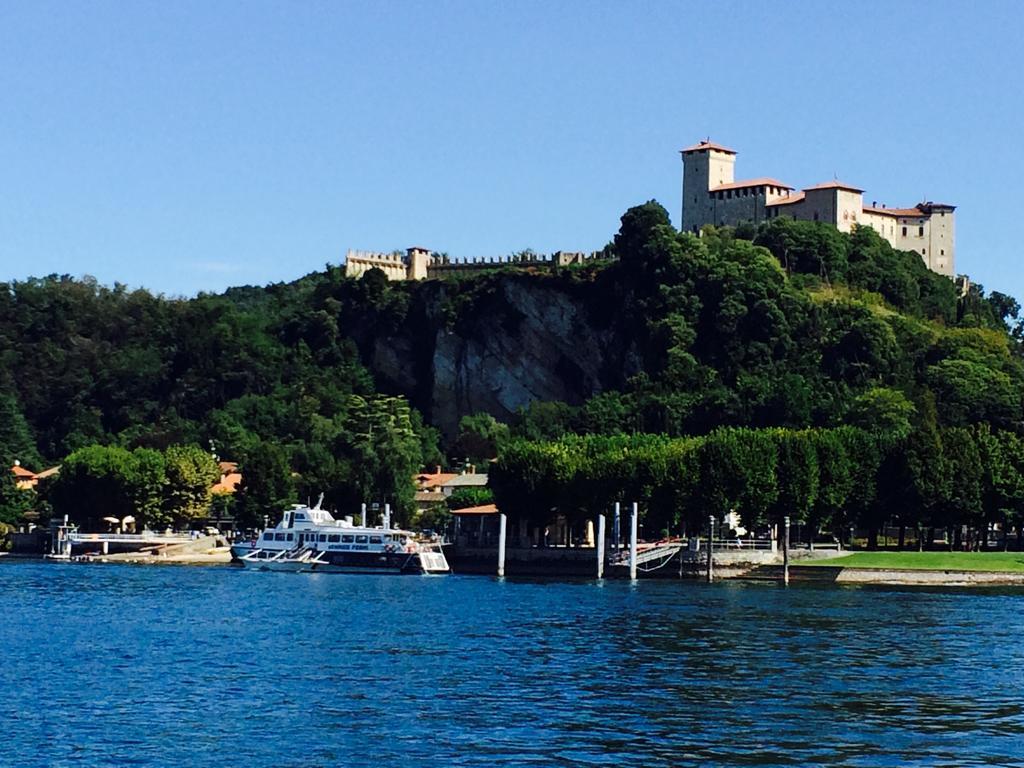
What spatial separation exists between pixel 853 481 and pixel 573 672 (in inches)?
2387

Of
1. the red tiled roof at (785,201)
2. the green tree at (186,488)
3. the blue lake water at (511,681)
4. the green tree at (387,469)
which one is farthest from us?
the red tiled roof at (785,201)

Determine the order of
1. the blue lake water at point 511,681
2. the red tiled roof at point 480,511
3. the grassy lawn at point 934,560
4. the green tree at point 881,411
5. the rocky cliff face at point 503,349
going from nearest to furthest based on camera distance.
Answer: the blue lake water at point 511,681
the grassy lawn at point 934,560
the red tiled roof at point 480,511
the green tree at point 881,411
the rocky cliff face at point 503,349

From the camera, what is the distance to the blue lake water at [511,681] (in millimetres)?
40688

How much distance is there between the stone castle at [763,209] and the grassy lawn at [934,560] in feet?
273

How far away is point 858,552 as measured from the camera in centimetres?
10862

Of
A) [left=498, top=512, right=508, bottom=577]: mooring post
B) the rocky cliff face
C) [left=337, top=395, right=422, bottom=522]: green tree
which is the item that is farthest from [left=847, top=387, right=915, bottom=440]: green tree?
the rocky cliff face

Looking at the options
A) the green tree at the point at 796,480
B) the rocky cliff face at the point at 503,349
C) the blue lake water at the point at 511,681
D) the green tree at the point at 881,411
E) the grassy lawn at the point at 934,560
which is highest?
the rocky cliff face at the point at 503,349

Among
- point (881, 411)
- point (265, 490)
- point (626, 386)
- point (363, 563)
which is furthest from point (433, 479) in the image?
point (363, 563)

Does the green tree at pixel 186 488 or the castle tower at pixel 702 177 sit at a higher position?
the castle tower at pixel 702 177

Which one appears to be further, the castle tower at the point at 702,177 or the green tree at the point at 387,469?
the castle tower at the point at 702,177

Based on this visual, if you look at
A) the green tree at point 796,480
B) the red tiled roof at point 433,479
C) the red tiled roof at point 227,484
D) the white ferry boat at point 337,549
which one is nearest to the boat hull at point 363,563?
the white ferry boat at point 337,549

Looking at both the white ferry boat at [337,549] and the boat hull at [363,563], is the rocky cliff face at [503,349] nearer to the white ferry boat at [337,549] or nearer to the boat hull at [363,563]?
the white ferry boat at [337,549]

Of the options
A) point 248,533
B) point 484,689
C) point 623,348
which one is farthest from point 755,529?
point 484,689

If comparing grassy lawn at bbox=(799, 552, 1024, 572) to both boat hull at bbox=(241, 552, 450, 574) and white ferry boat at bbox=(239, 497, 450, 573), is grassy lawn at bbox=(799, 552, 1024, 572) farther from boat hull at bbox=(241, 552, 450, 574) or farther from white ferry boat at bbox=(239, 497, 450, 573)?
white ferry boat at bbox=(239, 497, 450, 573)
